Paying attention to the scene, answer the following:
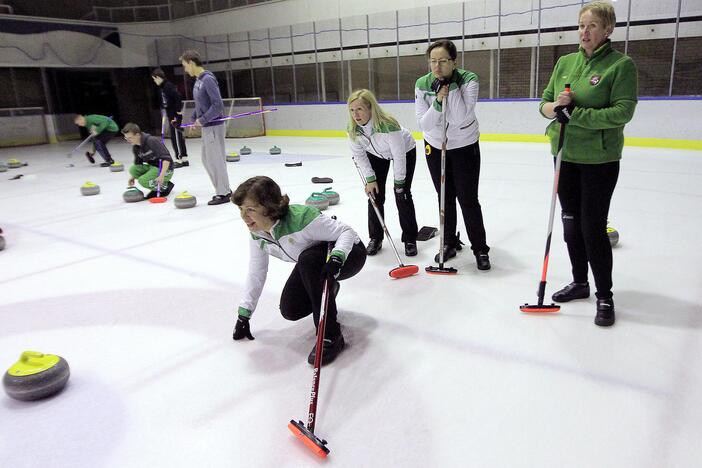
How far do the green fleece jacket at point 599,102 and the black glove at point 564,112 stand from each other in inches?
0.9

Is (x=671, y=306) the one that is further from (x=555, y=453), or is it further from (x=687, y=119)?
(x=687, y=119)

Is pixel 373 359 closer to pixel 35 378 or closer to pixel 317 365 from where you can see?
pixel 317 365

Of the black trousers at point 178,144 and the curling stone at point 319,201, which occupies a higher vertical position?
the black trousers at point 178,144

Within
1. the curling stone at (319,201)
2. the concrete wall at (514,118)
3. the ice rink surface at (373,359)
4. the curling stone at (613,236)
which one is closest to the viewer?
the ice rink surface at (373,359)

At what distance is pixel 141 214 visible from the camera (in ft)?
15.9

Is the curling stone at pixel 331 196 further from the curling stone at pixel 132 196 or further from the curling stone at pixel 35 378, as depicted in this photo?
the curling stone at pixel 35 378

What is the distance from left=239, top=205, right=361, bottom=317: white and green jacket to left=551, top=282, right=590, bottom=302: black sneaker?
1050 millimetres

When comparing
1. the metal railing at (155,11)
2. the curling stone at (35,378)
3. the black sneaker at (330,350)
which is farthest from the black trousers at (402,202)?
the metal railing at (155,11)

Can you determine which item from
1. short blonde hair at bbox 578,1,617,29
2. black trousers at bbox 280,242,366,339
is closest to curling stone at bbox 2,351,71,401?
black trousers at bbox 280,242,366,339

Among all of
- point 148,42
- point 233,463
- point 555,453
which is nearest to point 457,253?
point 555,453

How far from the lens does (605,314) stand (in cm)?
219

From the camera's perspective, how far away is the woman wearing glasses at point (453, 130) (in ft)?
8.72

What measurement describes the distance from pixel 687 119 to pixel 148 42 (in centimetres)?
1491

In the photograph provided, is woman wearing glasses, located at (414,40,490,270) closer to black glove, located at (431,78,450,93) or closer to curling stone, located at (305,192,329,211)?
black glove, located at (431,78,450,93)
